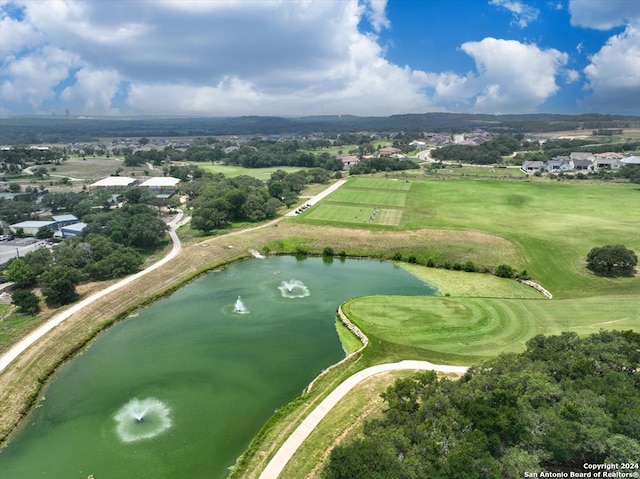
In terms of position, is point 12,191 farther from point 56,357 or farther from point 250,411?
point 250,411

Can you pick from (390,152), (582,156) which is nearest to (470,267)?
(582,156)

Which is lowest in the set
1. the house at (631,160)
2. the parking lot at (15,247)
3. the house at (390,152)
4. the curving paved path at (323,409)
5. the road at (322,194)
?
the curving paved path at (323,409)

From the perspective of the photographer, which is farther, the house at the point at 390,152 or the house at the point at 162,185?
the house at the point at 390,152

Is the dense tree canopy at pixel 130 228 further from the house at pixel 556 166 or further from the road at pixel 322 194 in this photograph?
the house at pixel 556 166

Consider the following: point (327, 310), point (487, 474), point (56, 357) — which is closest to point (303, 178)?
point (327, 310)

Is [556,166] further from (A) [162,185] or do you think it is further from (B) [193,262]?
(B) [193,262]

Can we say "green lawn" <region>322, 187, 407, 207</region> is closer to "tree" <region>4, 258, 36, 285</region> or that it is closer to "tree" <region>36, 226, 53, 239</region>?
"tree" <region>36, 226, 53, 239</region>

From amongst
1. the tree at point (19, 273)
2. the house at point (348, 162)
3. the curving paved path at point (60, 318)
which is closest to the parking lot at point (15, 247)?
the tree at point (19, 273)

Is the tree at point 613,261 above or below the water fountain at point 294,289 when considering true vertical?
above
